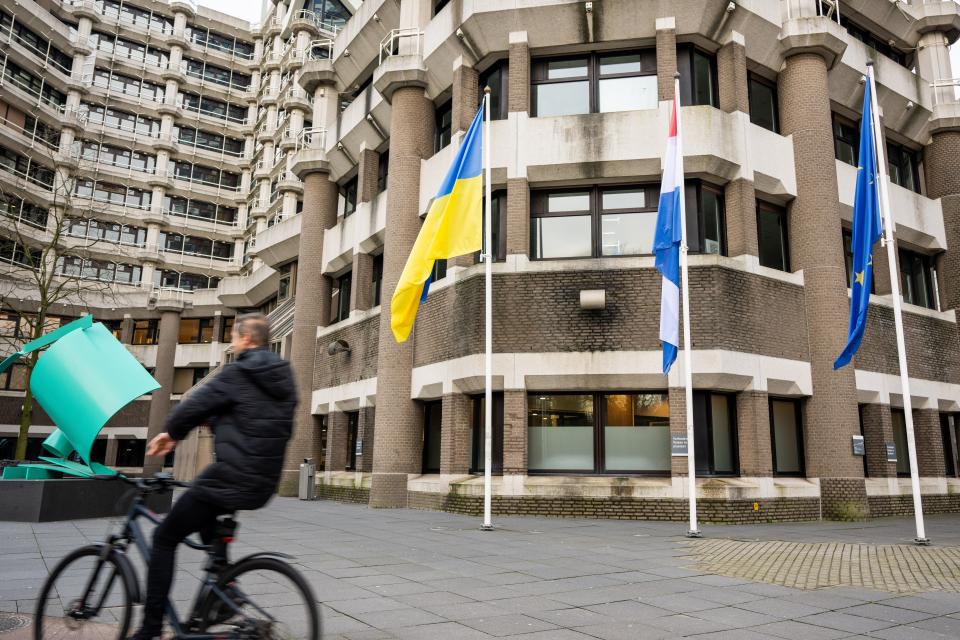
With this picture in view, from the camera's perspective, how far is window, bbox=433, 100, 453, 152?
21.4m

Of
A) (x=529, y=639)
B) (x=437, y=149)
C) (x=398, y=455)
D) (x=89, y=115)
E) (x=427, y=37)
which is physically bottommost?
(x=529, y=639)

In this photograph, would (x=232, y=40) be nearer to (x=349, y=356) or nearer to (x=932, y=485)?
(x=349, y=356)

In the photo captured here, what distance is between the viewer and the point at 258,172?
55.1 meters

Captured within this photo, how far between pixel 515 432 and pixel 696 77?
33.3 feet

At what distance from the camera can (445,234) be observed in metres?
14.1

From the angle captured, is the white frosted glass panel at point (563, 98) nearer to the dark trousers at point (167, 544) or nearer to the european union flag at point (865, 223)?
the european union flag at point (865, 223)

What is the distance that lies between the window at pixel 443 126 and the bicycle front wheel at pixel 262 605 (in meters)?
18.4

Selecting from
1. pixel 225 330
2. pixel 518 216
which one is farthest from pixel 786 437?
pixel 225 330

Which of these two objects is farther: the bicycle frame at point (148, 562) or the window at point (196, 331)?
the window at point (196, 331)

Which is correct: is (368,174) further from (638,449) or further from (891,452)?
(891,452)

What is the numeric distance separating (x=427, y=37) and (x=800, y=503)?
1595 centimetres

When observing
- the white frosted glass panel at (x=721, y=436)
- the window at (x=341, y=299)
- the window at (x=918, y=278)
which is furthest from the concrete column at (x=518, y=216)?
the window at (x=918, y=278)

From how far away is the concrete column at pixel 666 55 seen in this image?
→ 1772cm

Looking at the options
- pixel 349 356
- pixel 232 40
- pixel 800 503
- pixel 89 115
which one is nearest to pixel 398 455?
pixel 349 356
